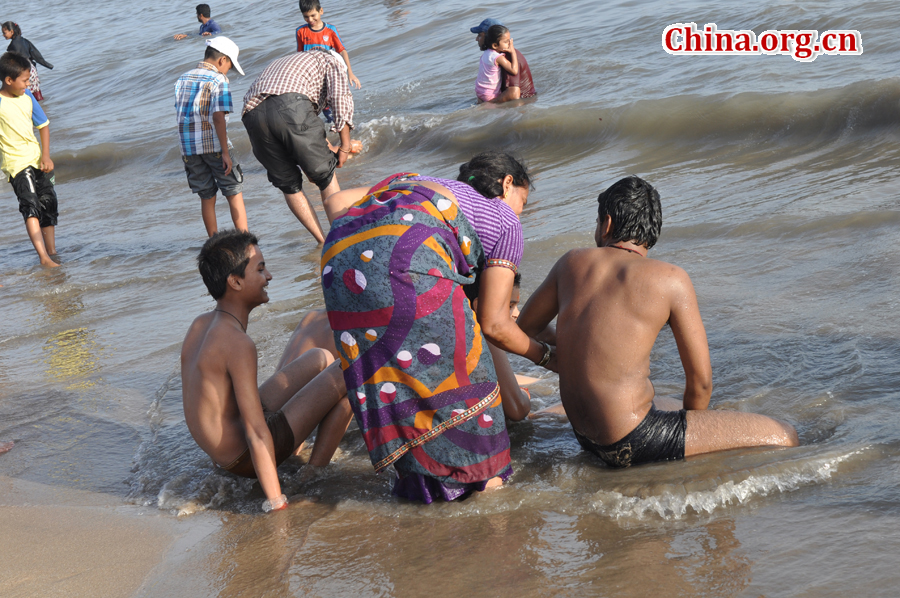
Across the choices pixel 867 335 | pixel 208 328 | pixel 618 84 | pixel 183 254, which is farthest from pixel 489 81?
pixel 208 328

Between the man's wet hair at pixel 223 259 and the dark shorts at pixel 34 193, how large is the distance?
15.5ft

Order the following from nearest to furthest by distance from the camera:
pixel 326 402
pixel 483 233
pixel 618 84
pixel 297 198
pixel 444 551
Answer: pixel 444 551 < pixel 483 233 < pixel 326 402 < pixel 297 198 < pixel 618 84

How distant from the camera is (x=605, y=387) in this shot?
2.91 m

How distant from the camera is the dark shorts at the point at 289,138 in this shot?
A: 565cm

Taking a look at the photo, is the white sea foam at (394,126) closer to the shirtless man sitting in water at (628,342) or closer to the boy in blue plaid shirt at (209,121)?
the boy in blue plaid shirt at (209,121)

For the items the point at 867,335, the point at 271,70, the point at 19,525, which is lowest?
the point at 867,335

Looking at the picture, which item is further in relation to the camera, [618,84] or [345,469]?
[618,84]

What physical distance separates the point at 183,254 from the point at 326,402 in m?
4.30

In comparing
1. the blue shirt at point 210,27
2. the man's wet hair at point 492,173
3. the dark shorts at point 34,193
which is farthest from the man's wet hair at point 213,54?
the blue shirt at point 210,27

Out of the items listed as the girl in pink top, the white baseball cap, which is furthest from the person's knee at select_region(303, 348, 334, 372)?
the girl in pink top

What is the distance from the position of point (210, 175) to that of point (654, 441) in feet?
15.8

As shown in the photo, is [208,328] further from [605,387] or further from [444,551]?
[605,387]

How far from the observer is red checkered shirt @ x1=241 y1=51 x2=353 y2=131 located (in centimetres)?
566

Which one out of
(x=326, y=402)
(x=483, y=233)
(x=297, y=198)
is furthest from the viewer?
(x=297, y=198)
